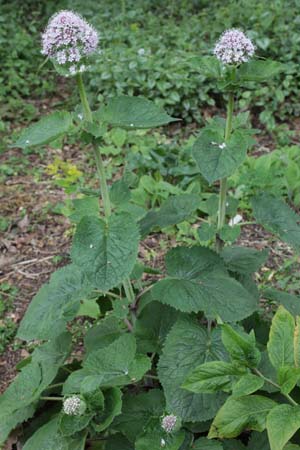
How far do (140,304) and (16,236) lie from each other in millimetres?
1575

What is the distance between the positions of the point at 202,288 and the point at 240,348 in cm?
46

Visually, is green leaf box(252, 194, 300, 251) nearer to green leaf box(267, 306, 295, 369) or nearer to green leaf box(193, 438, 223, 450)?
green leaf box(267, 306, 295, 369)

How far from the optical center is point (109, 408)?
1.76 metres

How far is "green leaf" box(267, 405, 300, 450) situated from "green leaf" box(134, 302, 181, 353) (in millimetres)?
671

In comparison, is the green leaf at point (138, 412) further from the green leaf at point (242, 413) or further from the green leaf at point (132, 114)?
the green leaf at point (132, 114)

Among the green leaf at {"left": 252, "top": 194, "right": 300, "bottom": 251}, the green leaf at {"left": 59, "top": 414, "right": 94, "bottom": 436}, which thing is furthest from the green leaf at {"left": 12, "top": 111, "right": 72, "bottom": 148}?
the green leaf at {"left": 59, "top": 414, "right": 94, "bottom": 436}

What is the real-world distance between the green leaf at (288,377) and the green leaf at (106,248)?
477 millimetres

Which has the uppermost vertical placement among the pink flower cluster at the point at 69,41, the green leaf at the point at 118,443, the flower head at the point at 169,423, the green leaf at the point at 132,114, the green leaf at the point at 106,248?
the pink flower cluster at the point at 69,41

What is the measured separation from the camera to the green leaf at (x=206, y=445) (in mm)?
1627

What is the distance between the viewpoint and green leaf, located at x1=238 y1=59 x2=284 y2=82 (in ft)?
5.47

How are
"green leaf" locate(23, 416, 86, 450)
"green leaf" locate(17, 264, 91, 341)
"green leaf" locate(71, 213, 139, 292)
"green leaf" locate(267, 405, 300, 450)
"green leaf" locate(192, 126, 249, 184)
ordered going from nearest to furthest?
"green leaf" locate(267, 405, 300, 450), "green leaf" locate(71, 213, 139, 292), "green leaf" locate(192, 126, 249, 184), "green leaf" locate(23, 416, 86, 450), "green leaf" locate(17, 264, 91, 341)

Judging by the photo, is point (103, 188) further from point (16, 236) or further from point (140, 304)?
point (16, 236)

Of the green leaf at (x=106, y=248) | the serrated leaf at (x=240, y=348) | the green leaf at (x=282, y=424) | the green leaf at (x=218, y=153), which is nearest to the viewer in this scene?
the green leaf at (x=282, y=424)

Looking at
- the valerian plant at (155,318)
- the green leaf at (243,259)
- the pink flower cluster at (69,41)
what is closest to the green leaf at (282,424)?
the valerian plant at (155,318)
